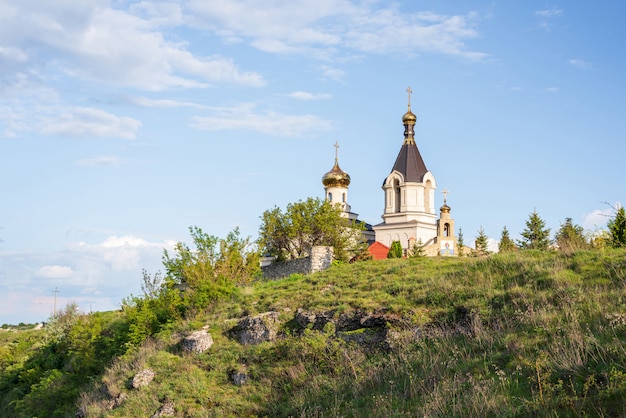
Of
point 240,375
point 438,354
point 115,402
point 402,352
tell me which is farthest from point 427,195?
point 438,354

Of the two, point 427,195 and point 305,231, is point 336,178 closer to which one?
point 427,195

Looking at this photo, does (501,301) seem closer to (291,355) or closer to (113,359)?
(291,355)

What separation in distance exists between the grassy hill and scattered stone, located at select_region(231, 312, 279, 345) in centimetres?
22

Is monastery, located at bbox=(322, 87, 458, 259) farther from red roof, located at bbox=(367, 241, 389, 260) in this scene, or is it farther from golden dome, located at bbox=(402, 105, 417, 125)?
red roof, located at bbox=(367, 241, 389, 260)

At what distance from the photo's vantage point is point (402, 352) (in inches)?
465

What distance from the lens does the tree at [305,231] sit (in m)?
38.8

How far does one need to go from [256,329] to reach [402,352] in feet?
16.9

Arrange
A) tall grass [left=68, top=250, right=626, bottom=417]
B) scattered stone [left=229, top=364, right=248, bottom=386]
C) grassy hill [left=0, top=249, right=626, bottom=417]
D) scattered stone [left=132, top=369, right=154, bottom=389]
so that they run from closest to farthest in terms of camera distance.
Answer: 1. tall grass [left=68, top=250, right=626, bottom=417]
2. grassy hill [left=0, top=249, right=626, bottom=417]
3. scattered stone [left=229, top=364, right=248, bottom=386]
4. scattered stone [left=132, top=369, right=154, bottom=389]

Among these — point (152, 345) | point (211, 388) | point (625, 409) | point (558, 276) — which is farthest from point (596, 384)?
point (152, 345)

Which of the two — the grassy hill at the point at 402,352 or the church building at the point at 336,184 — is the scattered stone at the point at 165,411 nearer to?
the grassy hill at the point at 402,352

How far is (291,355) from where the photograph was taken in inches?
536

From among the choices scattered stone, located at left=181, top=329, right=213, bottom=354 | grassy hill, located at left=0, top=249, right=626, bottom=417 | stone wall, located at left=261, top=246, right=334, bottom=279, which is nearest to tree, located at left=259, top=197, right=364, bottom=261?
stone wall, located at left=261, top=246, right=334, bottom=279

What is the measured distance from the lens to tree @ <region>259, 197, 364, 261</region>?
3881cm

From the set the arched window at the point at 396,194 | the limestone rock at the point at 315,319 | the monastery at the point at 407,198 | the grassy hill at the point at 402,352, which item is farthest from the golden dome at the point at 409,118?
the limestone rock at the point at 315,319
